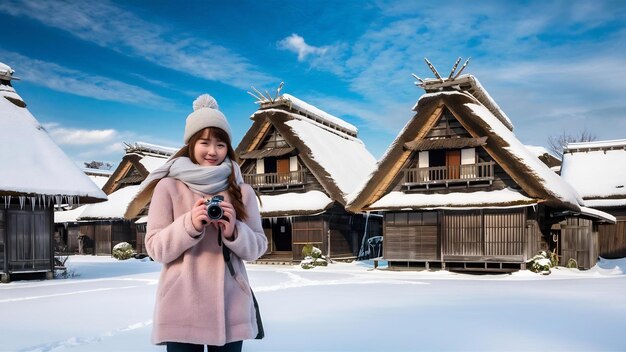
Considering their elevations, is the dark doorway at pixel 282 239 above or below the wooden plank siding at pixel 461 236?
below

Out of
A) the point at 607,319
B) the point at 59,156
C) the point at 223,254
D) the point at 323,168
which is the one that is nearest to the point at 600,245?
the point at 323,168

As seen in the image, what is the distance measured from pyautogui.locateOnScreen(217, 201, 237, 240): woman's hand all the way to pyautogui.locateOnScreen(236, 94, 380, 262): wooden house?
18598 mm

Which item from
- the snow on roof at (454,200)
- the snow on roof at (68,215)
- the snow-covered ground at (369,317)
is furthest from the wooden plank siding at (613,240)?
the snow on roof at (68,215)

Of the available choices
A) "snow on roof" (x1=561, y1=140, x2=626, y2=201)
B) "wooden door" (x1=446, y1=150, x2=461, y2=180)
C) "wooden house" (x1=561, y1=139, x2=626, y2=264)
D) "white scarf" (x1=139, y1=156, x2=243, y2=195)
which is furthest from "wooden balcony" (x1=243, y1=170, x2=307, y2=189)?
"white scarf" (x1=139, y1=156, x2=243, y2=195)

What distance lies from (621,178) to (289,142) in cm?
1645

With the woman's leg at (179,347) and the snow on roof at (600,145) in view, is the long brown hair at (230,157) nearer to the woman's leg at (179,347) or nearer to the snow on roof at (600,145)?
the woman's leg at (179,347)

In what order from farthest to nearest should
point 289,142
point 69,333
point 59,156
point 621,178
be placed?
point 621,178 < point 289,142 < point 59,156 < point 69,333

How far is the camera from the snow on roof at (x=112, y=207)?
30080 millimetres

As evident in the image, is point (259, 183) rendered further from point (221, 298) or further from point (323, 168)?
point (221, 298)

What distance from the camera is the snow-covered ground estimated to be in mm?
6008

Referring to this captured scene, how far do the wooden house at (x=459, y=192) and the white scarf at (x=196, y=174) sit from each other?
15.2m

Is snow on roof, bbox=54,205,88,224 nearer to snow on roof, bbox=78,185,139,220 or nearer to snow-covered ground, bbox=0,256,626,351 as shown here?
snow on roof, bbox=78,185,139,220

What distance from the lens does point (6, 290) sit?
1264 centimetres

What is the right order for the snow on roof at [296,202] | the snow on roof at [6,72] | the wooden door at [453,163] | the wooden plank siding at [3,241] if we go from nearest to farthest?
1. the wooden plank siding at [3,241]
2. the snow on roof at [6,72]
3. the wooden door at [453,163]
4. the snow on roof at [296,202]
